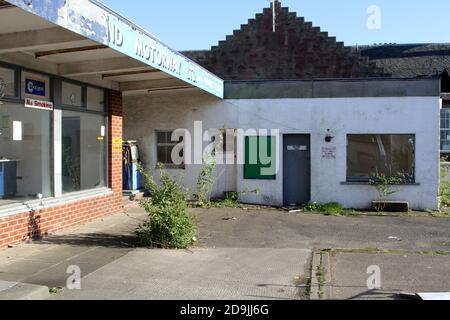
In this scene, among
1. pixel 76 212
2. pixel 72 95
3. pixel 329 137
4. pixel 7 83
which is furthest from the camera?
pixel 329 137

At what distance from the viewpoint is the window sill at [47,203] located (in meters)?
7.80

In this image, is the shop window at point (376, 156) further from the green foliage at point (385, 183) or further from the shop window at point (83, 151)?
the shop window at point (83, 151)

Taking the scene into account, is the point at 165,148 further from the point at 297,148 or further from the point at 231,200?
the point at 297,148

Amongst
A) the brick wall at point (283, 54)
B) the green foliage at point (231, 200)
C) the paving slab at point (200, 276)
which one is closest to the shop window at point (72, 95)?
the paving slab at point (200, 276)

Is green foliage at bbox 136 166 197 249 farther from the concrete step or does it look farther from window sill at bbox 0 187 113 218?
the concrete step

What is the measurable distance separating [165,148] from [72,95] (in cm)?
521

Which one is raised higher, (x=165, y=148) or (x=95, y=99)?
(x=95, y=99)

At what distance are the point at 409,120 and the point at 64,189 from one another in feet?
28.9

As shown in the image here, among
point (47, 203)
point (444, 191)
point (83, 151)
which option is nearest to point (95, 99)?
point (83, 151)

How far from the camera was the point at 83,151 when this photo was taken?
413 inches

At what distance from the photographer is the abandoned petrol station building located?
768 cm

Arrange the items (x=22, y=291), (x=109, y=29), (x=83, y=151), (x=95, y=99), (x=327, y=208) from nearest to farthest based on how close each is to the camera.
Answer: (x=22, y=291)
(x=109, y=29)
(x=83, y=151)
(x=95, y=99)
(x=327, y=208)

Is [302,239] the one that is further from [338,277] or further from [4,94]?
[4,94]

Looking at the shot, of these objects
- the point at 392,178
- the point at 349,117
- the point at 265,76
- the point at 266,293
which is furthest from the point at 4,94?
the point at 265,76
